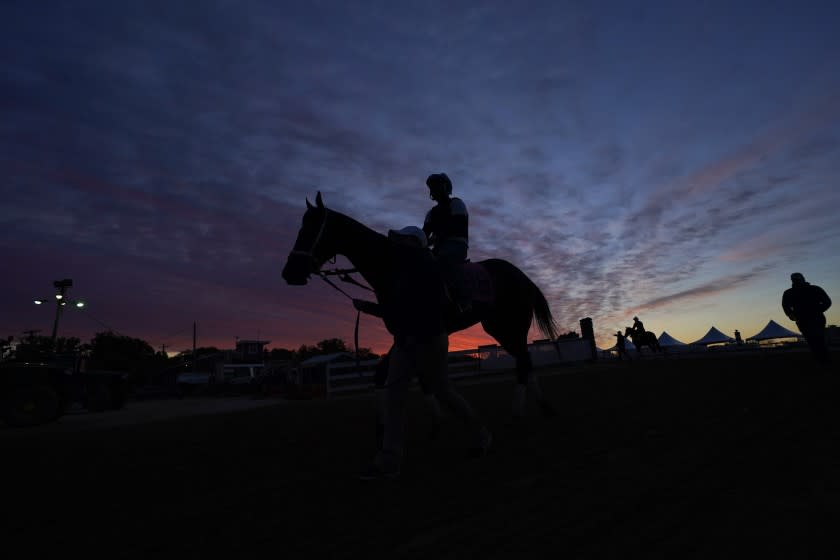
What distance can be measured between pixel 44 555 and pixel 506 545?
7.04ft

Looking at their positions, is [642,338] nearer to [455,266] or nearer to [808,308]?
[808,308]

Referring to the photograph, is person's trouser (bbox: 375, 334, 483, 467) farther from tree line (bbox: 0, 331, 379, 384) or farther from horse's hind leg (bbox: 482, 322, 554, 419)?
tree line (bbox: 0, 331, 379, 384)

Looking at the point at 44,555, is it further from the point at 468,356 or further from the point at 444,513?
the point at 468,356

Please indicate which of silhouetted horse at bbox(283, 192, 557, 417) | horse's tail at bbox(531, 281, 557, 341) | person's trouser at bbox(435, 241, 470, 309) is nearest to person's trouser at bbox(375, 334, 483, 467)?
silhouetted horse at bbox(283, 192, 557, 417)

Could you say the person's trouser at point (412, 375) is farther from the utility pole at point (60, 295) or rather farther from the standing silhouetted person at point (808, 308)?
the utility pole at point (60, 295)

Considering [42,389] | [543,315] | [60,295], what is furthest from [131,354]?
[543,315]

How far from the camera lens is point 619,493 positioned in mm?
2137

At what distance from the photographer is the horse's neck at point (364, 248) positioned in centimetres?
376

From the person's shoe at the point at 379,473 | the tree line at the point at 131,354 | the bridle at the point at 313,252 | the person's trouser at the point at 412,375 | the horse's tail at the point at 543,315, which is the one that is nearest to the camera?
the person's shoe at the point at 379,473

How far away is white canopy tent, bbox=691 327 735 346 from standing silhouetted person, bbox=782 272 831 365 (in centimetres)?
3822

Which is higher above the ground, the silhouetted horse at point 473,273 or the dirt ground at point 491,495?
the silhouetted horse at point 473,273

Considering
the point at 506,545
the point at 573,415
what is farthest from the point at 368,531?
the point at 573,415

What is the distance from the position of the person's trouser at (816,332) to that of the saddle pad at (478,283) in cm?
908

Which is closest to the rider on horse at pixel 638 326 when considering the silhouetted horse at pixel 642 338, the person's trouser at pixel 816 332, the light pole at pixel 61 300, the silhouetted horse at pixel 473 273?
the silhouetted horse at pixel 642 338
